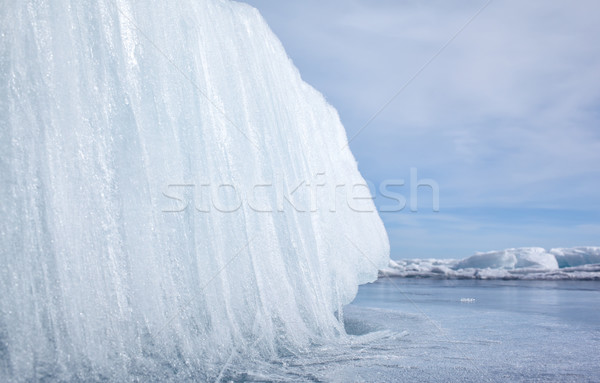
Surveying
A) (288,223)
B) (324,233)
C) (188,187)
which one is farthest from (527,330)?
(188,187)

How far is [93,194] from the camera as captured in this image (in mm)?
3580

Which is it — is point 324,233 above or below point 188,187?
below

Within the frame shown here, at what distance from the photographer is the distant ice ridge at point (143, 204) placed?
330cm

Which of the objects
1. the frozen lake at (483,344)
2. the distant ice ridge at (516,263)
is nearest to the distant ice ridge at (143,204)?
the frozen lake at (483,344)

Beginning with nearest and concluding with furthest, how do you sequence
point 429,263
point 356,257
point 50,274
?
point 50,274 → point 356,257 → point 429,263

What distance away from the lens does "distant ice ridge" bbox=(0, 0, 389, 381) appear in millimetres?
3305

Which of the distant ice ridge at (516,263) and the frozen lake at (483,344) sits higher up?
the frozen lake at (483,344)

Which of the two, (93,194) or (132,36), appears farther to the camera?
(132,36)

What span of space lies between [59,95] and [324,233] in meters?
3.75

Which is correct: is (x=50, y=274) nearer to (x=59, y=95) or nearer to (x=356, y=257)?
(x=59, y=95)

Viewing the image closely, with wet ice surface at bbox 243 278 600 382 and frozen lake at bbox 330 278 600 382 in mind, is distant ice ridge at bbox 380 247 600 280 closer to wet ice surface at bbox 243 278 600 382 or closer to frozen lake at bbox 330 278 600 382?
frozen lake at bbox 330 278 600 382

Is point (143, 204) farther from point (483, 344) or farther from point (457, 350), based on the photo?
point (483, 344)

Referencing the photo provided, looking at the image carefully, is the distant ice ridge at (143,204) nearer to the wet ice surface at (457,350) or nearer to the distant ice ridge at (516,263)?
the wet ice surface at (457,350)

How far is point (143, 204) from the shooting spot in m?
3.93
